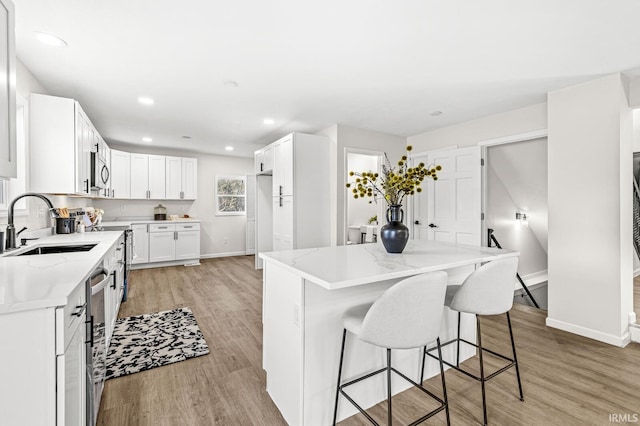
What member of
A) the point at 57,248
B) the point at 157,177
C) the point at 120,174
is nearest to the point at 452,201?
the point at 57,248

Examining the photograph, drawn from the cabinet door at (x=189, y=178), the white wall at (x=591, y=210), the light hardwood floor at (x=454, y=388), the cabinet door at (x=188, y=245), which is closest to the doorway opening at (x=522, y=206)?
the white wall at (x=591, y=210)

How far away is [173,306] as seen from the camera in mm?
3828

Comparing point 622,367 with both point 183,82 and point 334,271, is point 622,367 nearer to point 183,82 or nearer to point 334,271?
point 334,271

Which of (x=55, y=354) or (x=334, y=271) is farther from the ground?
(x=334, y=271)

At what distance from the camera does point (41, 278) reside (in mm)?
1304

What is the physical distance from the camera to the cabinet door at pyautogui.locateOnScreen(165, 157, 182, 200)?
21.1 ft

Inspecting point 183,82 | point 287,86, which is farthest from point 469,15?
point 183,82

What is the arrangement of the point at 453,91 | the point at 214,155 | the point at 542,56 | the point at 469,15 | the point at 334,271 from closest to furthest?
the point at 334,271 < the point at 469,15 < the point at 542,56 < the point at 453,91 < the point at 214,155

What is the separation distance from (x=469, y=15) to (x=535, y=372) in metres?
2.65

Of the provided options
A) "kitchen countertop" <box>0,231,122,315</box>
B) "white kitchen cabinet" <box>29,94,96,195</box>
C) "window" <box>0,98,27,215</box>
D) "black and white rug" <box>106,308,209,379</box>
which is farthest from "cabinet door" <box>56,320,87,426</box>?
"white kitchen cabinet" <box>29,94,96,195</box>

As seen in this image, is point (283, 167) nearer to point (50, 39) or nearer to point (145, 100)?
point (145, 100)

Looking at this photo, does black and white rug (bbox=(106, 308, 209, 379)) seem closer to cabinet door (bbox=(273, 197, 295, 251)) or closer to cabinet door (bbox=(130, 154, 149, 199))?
cabinet door (bbox=(273, 197, 295, 251))

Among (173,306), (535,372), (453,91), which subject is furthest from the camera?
(173,306)
